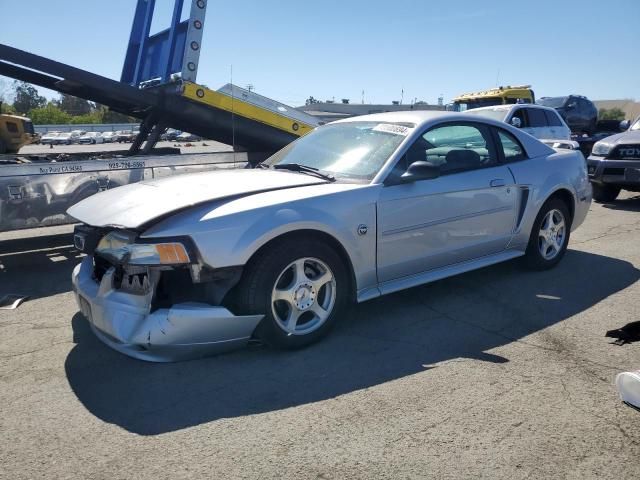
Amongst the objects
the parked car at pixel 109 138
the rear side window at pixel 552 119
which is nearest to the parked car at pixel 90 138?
the parked car at pixel 109 138

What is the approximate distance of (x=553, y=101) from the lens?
17516 millimetres

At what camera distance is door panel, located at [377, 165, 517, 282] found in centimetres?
387

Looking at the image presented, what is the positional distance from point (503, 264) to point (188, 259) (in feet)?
11.8

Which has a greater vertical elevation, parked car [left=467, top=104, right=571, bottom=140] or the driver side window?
parked car [left=467, top=104, right=571, bottom=140]

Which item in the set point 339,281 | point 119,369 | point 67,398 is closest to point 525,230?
point 339,281

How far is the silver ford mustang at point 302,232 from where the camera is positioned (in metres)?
3.15

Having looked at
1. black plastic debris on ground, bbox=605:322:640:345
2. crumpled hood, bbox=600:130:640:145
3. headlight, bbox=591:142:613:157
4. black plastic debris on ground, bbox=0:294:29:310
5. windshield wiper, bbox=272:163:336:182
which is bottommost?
black plastic debris on ground, bbox=0:294:29:310

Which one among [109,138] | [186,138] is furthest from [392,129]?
[109,138]

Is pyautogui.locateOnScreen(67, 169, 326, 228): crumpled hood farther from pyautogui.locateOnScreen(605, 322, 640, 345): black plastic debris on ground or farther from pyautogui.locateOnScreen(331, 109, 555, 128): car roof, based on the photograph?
pyautogui.locateOnScreen(605, 322, 640, 345): black plastic debris on ground

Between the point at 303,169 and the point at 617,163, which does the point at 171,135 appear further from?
the point at 617,163

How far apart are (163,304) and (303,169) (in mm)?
1626

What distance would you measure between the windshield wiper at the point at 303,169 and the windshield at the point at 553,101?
1548cm

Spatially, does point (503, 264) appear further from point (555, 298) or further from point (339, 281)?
point (339, 281)

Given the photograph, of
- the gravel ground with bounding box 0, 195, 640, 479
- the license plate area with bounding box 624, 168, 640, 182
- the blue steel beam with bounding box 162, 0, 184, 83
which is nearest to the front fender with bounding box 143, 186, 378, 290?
the gravel ground with bounding box 0, 195, 640, 479
